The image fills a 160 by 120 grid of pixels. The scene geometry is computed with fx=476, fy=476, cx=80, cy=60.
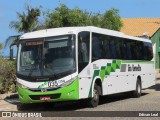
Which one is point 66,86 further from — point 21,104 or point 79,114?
point 21,104

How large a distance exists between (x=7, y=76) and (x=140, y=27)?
45.9 meters

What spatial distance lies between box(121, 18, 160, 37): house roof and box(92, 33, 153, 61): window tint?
116 feet

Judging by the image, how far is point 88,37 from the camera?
18016 millimetres

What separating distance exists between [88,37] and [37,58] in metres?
2.15

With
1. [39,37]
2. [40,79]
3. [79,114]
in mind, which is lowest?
[79,114]

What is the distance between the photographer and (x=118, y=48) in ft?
70.3

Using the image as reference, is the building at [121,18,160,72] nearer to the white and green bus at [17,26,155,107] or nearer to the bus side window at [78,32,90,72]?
the white and green bus at [17,26,155,107]

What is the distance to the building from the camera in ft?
203

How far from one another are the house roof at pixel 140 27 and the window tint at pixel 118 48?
35.3 meters

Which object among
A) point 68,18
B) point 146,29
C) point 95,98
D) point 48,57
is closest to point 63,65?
point 48,57

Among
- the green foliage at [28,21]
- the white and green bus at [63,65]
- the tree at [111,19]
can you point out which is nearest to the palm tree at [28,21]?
the green foliage at [28,21]

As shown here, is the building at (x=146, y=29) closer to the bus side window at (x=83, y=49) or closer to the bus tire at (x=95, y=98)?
the bus tire at (x=95, y=98)

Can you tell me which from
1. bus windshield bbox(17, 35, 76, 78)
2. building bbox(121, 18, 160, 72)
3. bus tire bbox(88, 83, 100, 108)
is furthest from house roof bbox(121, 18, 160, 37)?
bus windshield bbox(17, 35, 76, 78)

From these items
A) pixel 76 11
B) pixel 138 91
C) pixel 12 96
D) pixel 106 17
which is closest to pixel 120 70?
pixel 138 91
